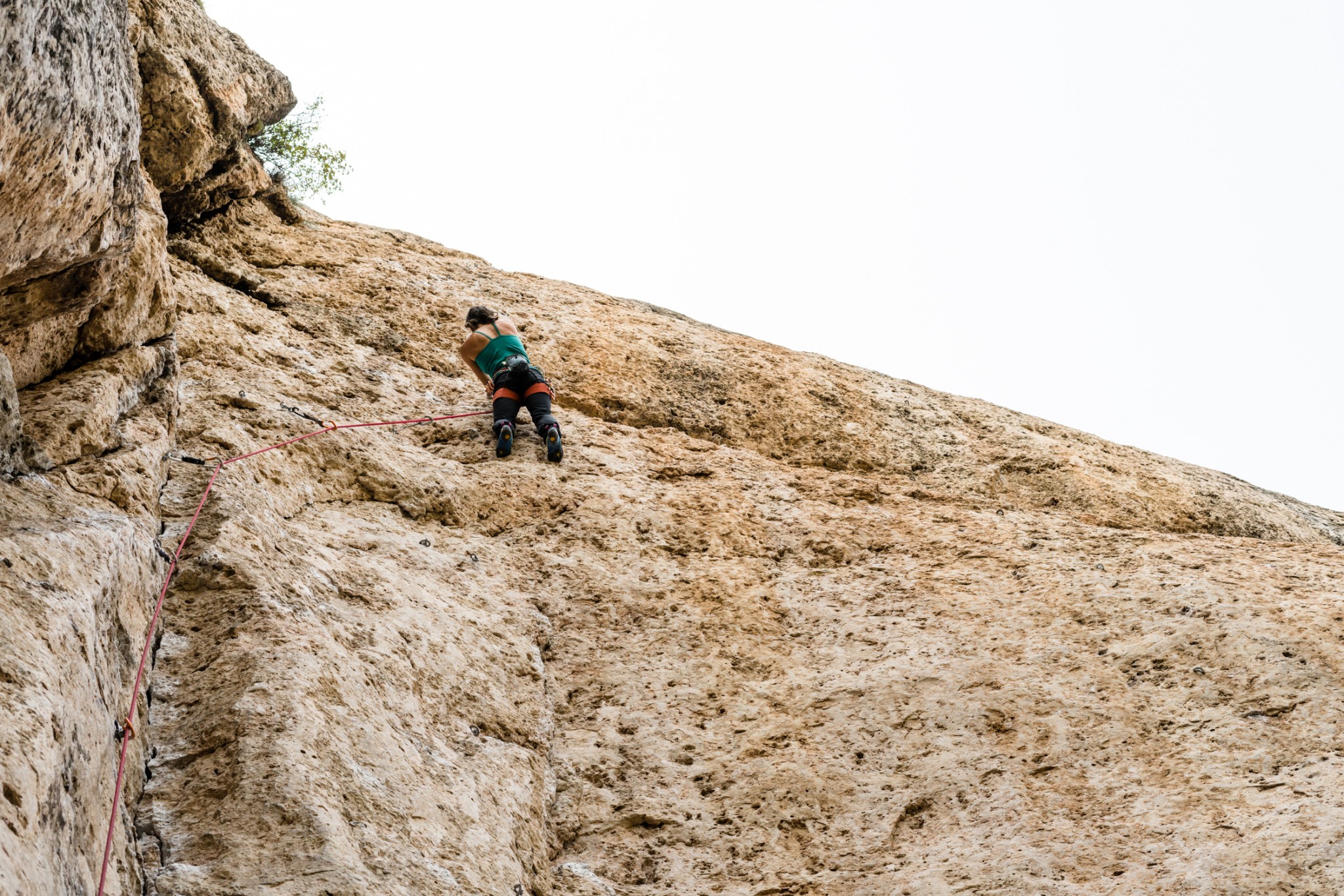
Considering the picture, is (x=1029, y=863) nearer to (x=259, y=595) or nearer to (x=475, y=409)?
(x=259, y=595)

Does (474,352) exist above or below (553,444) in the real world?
above

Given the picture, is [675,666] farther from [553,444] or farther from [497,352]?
[497,352]

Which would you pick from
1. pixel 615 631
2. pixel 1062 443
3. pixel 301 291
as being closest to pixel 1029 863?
pixel 615 631

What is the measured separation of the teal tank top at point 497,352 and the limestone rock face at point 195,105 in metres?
2.82

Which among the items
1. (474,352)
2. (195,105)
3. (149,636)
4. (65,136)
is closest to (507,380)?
(474,352)

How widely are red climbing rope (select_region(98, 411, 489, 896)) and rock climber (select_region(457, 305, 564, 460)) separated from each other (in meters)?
0.99

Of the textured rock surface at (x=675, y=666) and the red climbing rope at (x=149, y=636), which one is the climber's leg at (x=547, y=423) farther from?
the red climbing rope at (x=149, y=636)

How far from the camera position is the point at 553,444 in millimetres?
7945

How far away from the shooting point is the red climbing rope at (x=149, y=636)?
3723mm

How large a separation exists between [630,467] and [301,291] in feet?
10.8

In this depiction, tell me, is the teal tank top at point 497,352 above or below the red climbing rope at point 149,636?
above

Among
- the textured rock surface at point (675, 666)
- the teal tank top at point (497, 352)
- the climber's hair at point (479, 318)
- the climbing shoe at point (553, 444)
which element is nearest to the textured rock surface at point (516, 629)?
the textured rock surface at point (675, 666)

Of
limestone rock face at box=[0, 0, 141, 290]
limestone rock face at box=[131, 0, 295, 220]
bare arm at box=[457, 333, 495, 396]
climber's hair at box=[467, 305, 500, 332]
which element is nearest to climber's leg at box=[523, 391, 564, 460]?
bare arm at box=[457, 333, 495, 396]

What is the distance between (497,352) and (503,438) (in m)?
0.89
